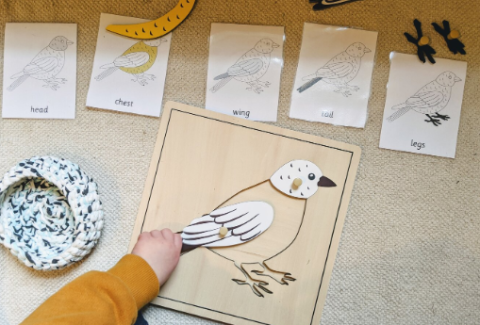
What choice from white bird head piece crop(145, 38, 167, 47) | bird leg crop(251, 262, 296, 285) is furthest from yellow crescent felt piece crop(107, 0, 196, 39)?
bird leg crop(251, 262, 296, 285)

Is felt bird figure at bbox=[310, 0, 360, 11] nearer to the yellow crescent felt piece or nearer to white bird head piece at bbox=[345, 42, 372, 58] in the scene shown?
white bird head piece at bbox=[345, 42, 372, 58]

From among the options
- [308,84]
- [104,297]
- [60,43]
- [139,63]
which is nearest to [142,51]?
[139,63]

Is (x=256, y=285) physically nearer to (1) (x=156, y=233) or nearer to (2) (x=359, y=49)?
(1) (x=156, y=233)

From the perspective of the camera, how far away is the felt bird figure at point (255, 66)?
675mm

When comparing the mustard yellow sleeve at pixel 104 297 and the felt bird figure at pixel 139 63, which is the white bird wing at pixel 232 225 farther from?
the felt bird figure at pixel 139 63

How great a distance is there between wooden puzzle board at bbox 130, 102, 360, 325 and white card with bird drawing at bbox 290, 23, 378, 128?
0.19ft

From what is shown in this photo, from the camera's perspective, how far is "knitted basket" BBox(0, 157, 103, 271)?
0.63m

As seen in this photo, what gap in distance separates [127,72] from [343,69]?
37 centimetres

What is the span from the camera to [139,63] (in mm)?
680

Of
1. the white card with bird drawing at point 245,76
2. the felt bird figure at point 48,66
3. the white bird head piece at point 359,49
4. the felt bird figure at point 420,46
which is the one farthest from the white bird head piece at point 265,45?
the felt bird figure at point 48,66

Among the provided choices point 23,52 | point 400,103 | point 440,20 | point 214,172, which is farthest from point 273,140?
point 23,52

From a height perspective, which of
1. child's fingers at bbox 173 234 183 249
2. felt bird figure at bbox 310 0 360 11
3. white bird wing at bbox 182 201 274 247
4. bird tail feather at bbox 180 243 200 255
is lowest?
bird tail feather at bbox 180 243 200 255

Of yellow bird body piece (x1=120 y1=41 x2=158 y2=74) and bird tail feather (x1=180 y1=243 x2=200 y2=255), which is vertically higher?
yellow bird body piece (x1=120 y1=41 x2=158 y2=74)

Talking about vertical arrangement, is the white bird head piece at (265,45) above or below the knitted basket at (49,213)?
above
